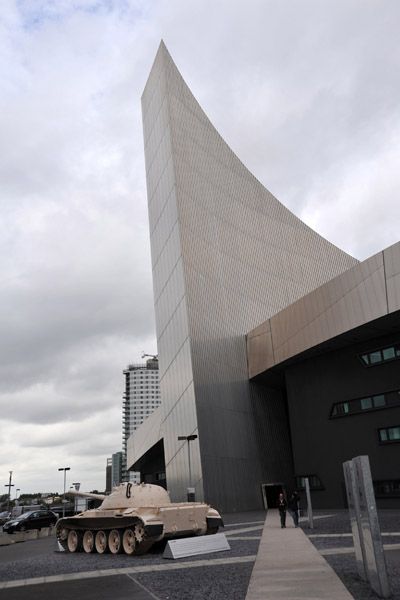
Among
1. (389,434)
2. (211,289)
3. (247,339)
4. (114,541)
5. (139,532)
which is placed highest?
(211,289)

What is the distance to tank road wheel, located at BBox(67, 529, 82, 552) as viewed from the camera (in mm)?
16141

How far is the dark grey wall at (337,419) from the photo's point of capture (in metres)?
25.5

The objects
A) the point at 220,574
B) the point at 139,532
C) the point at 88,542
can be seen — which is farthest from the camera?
the point at 88,542

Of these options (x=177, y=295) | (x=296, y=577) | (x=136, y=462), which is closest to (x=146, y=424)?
(x=136, y=462)

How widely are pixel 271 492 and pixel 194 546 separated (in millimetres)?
23053

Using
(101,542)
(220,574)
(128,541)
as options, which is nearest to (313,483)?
(101,542)

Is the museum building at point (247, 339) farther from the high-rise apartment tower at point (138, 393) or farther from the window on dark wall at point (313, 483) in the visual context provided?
the high-rise apartment tower at point (138, 393)

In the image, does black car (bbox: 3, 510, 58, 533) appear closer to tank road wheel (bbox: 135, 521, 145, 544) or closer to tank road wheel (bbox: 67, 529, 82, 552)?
tank road wheel (bbox: 67, 529, 82, 552)

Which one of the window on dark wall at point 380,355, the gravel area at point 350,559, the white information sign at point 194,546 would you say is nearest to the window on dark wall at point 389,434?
the window on dark wall at point 380,355

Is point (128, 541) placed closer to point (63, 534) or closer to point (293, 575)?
point (63, 534)

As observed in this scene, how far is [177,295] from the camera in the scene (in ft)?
107

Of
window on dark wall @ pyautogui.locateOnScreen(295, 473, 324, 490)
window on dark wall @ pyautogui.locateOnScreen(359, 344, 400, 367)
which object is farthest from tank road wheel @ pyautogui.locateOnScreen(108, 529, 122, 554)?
window on dark wall @ pyautogui.locateOnScreen(295, 473, 324, 490)

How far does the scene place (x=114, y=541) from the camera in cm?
1464

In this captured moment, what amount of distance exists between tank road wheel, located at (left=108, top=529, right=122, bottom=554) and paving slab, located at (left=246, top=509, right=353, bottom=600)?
403 centimetres
